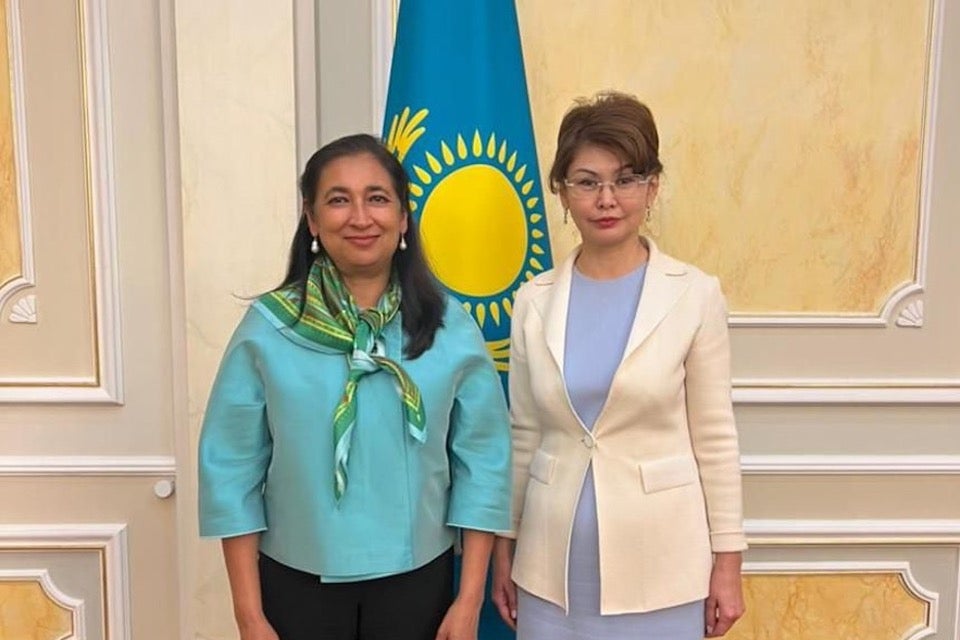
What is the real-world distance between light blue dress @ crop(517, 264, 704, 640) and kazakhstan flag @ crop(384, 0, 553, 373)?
0.32m

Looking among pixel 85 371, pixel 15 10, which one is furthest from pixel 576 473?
pixel 15 10

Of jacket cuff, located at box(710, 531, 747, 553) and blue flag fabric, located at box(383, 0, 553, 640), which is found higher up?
blue flag fabric, located at box(383, 0, 553, 640)

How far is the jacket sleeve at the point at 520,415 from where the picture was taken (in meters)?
1.40

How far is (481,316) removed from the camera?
1.63m

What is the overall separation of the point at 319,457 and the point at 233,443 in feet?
0.47

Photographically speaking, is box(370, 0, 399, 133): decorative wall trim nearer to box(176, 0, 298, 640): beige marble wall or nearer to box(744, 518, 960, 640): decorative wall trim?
box(176, 0, 298, 640): beige marble wall

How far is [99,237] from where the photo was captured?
1891 mm

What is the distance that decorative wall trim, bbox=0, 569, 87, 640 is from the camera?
199cm

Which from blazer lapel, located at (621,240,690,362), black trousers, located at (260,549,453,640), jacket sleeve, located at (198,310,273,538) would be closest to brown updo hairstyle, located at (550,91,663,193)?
blazer lapel, located at (621,240,690,362)

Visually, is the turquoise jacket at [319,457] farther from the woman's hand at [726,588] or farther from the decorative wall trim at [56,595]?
the decorative wall trim at [56,595]

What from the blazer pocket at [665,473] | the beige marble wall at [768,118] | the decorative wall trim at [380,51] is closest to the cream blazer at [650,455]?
the blazer pocket at [665,473]

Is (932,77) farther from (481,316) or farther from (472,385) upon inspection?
(472,385)

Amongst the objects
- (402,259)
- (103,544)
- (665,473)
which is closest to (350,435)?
(402,259)

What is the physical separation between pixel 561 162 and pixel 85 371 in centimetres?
132
